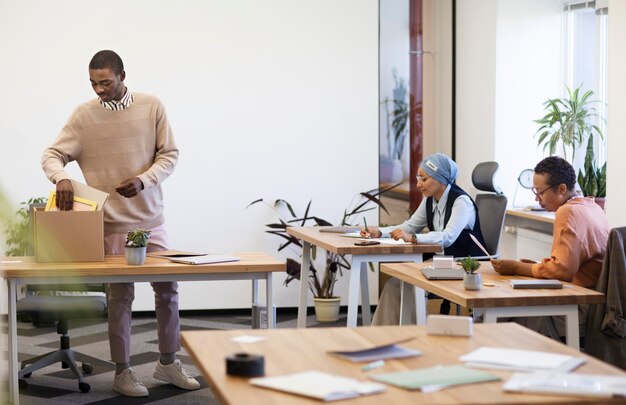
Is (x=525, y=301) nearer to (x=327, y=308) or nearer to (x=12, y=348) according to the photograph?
(x=12, y=348)

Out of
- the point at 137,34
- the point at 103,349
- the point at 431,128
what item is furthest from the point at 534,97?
the point at 103,349

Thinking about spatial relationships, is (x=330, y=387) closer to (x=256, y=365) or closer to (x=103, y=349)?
(x=256, y=365)

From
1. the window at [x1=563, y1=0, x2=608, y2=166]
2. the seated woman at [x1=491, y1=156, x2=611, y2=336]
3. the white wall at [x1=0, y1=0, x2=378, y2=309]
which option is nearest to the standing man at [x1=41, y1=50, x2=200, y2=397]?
the seated woman at [x1=491, y1=156, x2=611, y2=336]

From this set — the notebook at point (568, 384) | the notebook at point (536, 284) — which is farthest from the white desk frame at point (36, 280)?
the notebook at point (568, 384)

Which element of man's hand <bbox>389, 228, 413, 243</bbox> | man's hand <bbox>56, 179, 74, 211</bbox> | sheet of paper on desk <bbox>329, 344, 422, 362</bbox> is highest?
man's hand <bbox>56, 179, 74, 211</bbox>

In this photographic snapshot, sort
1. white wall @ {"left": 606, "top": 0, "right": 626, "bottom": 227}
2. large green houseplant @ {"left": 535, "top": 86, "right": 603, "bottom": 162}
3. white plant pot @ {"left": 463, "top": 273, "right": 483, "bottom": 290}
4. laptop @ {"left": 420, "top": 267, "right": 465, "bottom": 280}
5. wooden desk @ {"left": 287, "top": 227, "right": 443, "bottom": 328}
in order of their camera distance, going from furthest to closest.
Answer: large green houseplant @ {"left": 535, "top": 86, "right": 603, "bottom": 162} < white wall @ {"left": 606, "top": 0, "right": 626, "bottom": 227} < wooden desk @ {"left": 287, "top": 227, "right": 443, "bottom": 328} < laptop @ {"left": 420, "top": 267, "right": 465, "bottom": 280} < white plant pot @ {"left": 463, "top": 273, "right": 483, "bottom": 290}

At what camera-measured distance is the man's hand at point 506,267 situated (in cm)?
369

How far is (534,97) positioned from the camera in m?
6.61

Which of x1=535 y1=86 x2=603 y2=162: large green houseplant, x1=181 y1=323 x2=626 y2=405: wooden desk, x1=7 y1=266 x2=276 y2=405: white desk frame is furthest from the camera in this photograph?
x1=535 y1=86 x2=603 y2=162: large green houseplant

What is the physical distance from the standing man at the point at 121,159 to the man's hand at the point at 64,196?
415mm

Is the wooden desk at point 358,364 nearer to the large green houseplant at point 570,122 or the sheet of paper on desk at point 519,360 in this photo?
the sheet of paper on desk at point 519,360

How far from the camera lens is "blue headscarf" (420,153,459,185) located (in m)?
5.11

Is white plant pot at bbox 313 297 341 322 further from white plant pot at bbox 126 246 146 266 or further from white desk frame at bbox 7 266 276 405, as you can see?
white plant pot at bbox 126 246 146 266

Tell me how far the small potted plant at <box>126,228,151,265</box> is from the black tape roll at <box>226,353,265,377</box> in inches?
A: 83.7
